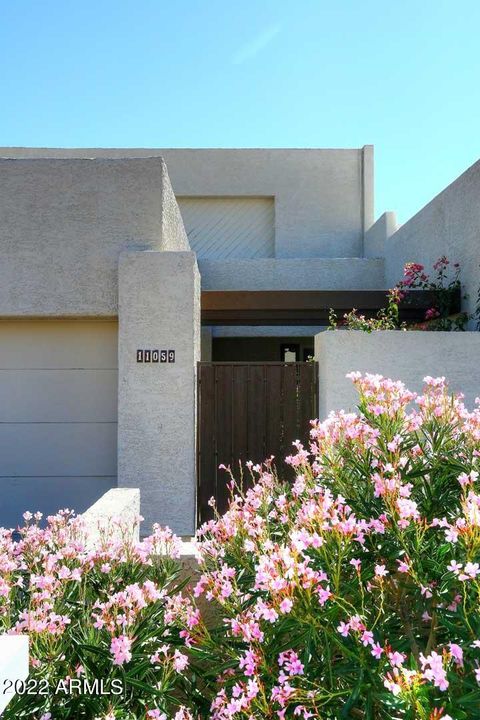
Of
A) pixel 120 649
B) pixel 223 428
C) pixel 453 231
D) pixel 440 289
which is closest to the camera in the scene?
pixel 120 649

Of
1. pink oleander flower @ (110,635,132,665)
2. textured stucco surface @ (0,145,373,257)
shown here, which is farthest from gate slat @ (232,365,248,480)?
textured stucco surface @ (0,145,373,257)

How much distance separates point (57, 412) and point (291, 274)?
25.0ft

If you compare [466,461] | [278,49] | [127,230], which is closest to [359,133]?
[278,49]

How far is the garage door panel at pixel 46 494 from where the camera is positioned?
7.23 meters

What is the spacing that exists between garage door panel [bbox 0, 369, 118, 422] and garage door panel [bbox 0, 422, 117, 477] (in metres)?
0.11

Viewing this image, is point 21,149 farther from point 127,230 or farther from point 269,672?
point 269,672

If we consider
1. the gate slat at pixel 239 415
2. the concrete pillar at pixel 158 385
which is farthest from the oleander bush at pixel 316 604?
the gate slat at pixel 239 415

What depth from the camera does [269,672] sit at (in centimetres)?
195

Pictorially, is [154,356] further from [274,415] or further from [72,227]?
[72,227]

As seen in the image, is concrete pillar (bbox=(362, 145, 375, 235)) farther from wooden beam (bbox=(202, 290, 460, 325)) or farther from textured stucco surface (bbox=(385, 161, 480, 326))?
wooden beam (bbox=(202, 290, 460, 325))

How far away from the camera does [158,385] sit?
704cm

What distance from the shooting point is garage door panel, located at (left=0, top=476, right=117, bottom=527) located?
23.7 feet

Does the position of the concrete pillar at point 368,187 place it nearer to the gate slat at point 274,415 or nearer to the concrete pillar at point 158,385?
the gate slat at point 274,415

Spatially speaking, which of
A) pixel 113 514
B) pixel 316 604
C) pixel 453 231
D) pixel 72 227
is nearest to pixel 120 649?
pixel 316 604
